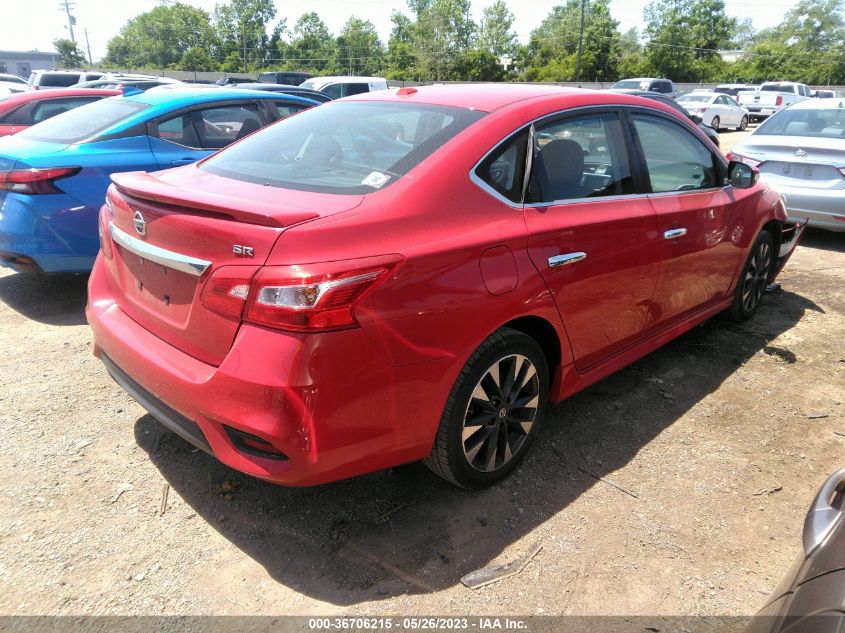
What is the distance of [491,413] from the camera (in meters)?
2.72

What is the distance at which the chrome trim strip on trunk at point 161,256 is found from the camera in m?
2.27

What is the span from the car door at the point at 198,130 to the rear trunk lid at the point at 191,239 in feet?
8.61

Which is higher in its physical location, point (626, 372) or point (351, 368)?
point (351, 368)

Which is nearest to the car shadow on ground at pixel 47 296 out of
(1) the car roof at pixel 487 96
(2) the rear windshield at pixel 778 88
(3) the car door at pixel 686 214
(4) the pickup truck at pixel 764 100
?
(1) the car roof at pixel 487 96

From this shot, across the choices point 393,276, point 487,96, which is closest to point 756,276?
point 487,96

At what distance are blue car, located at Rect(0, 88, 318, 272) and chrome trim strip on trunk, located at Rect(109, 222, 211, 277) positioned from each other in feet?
7.10

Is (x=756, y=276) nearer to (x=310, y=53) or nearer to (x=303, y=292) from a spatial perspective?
(x=303, y=292)

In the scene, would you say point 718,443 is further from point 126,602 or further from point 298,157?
point 126,602

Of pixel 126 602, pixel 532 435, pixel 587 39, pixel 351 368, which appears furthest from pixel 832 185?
pixel 587 39

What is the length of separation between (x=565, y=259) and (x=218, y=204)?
1.48m

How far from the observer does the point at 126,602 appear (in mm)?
2250

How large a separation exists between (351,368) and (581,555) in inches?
49.0

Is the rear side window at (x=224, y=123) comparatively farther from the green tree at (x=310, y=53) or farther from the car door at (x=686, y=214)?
the green tree at (x=310, y=53)

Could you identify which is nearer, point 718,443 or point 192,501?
point 192,501
